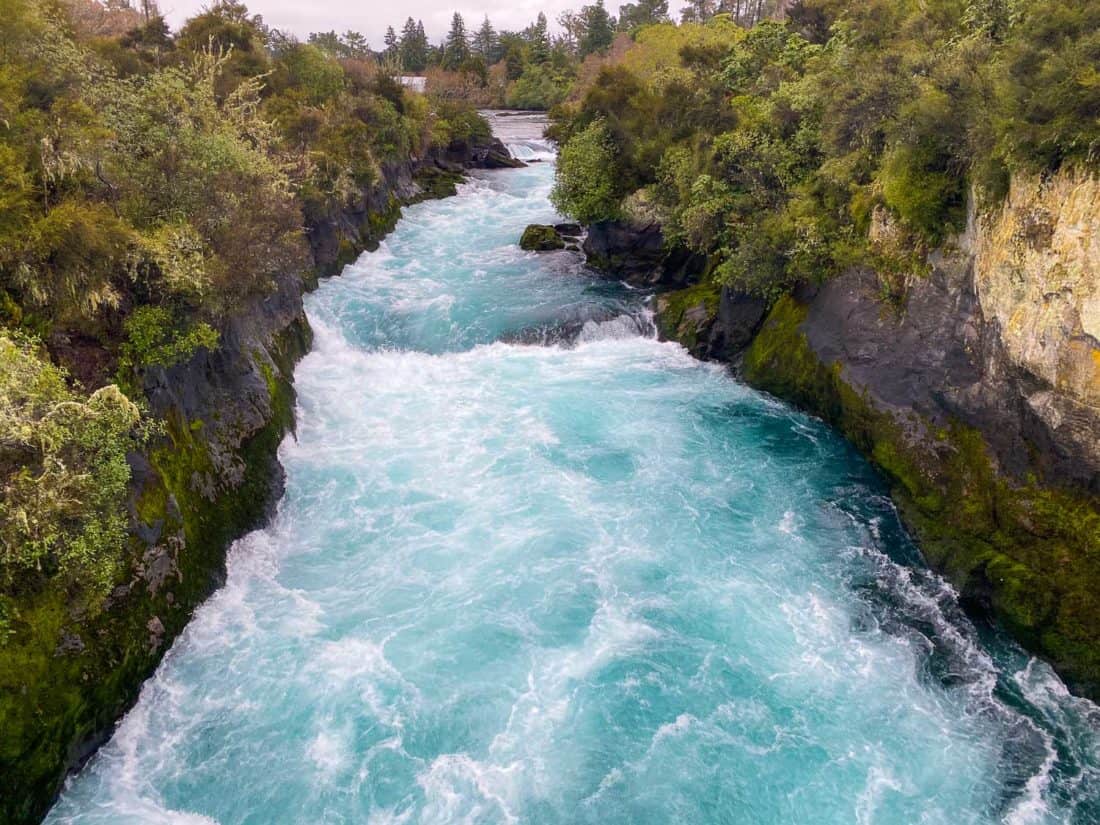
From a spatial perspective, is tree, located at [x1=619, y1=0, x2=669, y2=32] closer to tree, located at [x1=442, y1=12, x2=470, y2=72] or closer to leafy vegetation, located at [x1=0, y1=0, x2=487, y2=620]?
tree, located at [x1=442, y1=12, x2=470, y2=72]

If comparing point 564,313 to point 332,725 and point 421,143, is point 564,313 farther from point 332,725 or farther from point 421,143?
point 421,143

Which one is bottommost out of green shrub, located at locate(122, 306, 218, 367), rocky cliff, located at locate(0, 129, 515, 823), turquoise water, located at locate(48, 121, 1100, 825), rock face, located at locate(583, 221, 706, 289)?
turquoise water, located at locate(48, 121, 1100, 825)

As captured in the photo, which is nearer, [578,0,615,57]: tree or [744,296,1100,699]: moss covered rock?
[744,296,1100,699]: moss covered rock

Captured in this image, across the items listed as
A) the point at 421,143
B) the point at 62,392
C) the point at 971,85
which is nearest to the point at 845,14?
the point at 971,85

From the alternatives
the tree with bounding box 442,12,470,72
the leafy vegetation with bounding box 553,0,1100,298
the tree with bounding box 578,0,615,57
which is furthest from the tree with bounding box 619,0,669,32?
the leafy vegetation with bounding box 553,0,1100,298

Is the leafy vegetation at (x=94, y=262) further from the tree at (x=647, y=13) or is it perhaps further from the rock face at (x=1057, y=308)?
the tree at (x=647, y=13)

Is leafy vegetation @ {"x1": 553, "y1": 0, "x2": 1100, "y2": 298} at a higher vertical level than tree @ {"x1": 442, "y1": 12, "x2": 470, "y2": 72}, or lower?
lower
